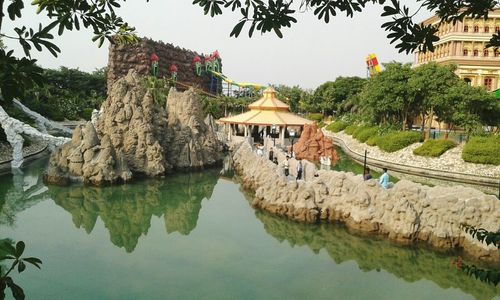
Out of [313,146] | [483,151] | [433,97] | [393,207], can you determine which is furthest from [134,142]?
[433,97]

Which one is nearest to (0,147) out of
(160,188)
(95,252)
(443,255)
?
(160,188)

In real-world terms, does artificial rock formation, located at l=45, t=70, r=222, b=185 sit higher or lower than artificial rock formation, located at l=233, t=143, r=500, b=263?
higher

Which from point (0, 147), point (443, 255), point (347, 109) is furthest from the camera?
point (347, 109)

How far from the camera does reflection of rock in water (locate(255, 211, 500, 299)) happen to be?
24.8 feet

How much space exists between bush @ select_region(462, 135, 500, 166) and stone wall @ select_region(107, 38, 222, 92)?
34638mm

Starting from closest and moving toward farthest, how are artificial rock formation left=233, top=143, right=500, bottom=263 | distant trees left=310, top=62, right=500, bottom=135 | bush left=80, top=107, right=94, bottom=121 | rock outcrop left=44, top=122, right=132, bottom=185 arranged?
1. artificial rock formation left=233, top=143, right=500, bottom=263
2. rock outcrop left=44, top=122, right=132, bottom=185
3. distant trees left=310, top=62, right=500, bottom=135
4. bush left=80, top=107, right=94, bottom=121

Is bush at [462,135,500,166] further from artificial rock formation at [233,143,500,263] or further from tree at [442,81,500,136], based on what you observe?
artificial rock formation at [233,143,500,263]

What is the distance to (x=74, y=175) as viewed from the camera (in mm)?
14461

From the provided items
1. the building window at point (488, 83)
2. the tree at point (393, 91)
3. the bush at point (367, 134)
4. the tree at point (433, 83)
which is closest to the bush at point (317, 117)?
the building window at point (488, 83)

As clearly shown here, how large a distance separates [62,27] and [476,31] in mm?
41026

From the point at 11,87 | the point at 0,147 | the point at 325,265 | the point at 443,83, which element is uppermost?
the point at 443,83

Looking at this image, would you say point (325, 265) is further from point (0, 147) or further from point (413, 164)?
point (0, 147)

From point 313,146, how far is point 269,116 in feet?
19.1

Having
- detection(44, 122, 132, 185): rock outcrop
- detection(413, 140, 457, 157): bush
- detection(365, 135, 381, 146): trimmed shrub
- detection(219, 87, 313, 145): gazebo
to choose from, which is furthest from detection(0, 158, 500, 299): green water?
detection(365, 135, 381, 146): trimmed shrub
